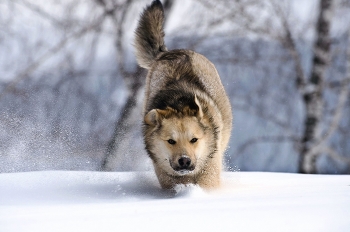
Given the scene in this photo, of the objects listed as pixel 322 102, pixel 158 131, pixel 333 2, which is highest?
pixel 333 2

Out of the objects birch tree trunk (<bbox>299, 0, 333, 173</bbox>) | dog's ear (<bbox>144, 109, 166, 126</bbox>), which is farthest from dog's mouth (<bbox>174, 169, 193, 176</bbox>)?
birch tree trunk (<bbox>299, 0, 333, 173</bbox>)

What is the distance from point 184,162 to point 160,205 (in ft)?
2.44

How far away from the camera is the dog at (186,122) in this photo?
17.5 ft

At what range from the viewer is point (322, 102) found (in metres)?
10.3

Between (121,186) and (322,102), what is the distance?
217 inches

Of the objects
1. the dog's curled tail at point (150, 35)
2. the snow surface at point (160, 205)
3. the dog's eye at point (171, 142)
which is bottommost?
the snow surface at point (160, 205)

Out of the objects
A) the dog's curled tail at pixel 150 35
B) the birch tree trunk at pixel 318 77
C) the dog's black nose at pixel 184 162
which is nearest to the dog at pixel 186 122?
the dog's black nose at pixel 184 162

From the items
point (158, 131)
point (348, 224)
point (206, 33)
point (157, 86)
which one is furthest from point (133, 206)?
point (206, 33)

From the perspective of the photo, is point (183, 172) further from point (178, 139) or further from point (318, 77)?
point (318, 77)

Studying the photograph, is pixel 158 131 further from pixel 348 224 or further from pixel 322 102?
pixel 322 102

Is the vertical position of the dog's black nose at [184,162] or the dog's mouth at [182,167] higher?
the dog's black nose at [184,162]

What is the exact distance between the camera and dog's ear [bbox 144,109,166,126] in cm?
545

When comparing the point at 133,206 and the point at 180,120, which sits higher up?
the point at 180,120

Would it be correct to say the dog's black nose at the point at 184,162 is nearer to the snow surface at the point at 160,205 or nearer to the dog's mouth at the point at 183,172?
the dog's mouth at the point at 183,172
